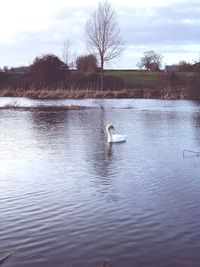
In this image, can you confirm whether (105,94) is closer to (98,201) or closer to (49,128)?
(49,128)

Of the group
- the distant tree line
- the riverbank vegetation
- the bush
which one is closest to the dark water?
the riverbank vegetation

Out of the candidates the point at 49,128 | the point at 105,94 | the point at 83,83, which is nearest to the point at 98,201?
the point at 49,128

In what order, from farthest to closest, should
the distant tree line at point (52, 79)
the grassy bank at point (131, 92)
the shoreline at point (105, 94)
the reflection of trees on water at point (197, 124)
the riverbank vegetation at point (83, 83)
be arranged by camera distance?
the distant tree line at point (52, 79) < the riverbank vegetation at point (83, 83) < the grassy bank at point (131, 92) < the shoreline at point (105, 94) < the reflection of trees on water at point (197, 124)

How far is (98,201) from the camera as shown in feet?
33.3

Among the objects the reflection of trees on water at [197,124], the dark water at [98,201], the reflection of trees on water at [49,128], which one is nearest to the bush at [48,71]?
the reflection of trees on water at [49,128]

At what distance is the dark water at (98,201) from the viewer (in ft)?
24.2

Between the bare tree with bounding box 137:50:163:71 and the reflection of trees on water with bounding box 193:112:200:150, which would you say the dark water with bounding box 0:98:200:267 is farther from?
the bare tree with bounding box 137:50:163:71

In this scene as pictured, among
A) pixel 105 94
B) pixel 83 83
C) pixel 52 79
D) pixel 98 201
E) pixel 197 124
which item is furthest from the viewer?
pixel 52 79

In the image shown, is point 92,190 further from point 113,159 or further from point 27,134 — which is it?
point 27,134

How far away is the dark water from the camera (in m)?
7.38

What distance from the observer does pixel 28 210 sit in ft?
31.1

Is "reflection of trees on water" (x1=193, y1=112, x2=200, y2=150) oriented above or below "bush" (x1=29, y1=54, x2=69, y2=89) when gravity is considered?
below

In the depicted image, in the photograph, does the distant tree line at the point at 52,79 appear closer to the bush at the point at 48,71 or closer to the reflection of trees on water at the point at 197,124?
the bush at the point at 48,71

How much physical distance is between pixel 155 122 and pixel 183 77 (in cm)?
3152
